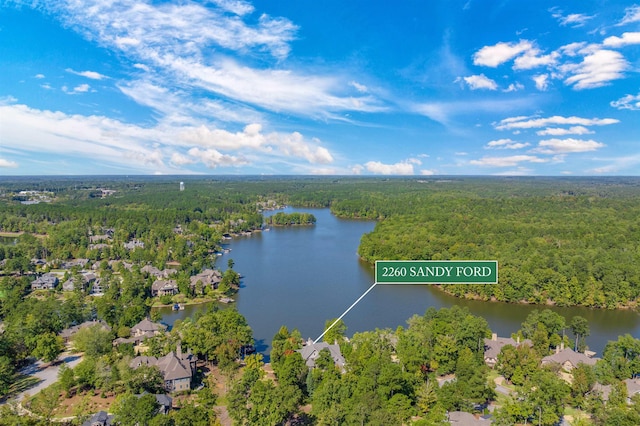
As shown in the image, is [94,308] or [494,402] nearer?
[494,402]

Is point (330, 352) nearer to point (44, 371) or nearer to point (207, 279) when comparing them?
point (44, 371)

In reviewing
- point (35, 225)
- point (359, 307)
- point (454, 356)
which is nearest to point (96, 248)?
point (35, 225)

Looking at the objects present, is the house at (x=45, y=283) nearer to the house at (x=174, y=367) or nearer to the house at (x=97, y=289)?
the house at (x=97, y=289)

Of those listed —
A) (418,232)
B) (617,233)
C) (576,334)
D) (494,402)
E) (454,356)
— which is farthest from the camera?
(418,232)

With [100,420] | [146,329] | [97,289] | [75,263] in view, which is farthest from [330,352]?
[75,263]

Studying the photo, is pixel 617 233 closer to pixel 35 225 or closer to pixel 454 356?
pixel 454 356
